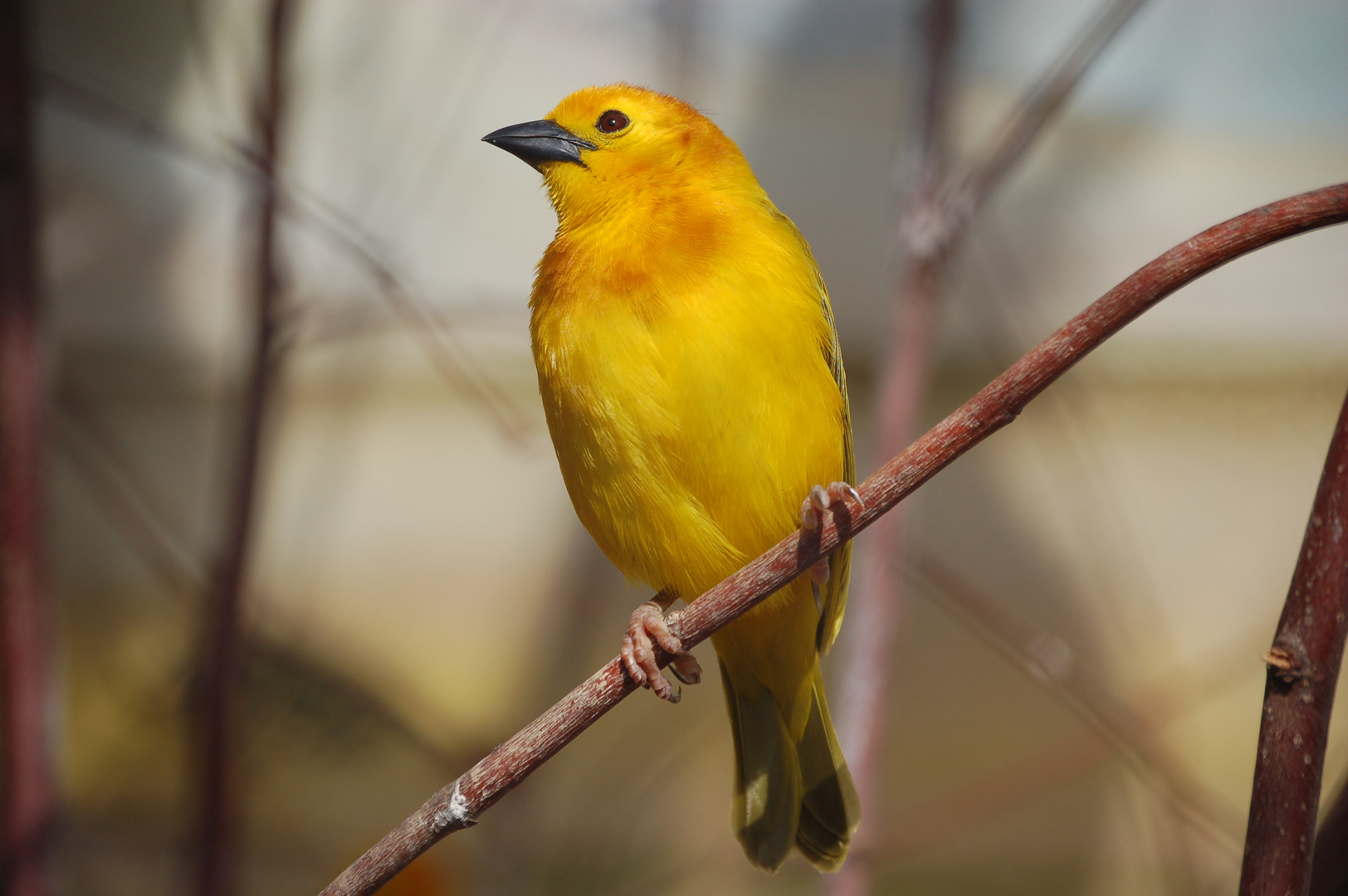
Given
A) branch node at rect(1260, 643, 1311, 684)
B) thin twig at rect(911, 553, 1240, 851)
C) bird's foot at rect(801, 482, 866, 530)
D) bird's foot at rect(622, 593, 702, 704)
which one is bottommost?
thin twig at rect(911, 553, 1240, 851)

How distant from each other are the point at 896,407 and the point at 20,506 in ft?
4.93

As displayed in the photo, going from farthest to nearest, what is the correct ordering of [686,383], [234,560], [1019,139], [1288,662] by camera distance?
[234,560]
[1019,139]
[686,383]
[1288,662]

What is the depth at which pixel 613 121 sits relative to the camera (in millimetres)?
1341

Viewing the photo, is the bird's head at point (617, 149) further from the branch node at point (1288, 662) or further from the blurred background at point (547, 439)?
the blurred background at point (547, 439)

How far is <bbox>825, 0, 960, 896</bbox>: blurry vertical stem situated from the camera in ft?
5.56

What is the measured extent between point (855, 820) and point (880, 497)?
27.1 inches

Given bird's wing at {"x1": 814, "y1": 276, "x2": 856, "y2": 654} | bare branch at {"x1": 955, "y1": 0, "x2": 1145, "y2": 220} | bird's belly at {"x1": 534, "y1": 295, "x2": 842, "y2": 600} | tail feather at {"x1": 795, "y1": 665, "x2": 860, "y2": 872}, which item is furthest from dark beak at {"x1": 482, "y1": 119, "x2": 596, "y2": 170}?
tail feather at {"x1": 795, "y1": 665, "x2": 860, "y2": 872}

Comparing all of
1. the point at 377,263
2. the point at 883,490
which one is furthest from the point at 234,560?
the point at 883,490

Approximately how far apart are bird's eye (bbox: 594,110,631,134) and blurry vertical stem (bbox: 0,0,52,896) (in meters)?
1.20

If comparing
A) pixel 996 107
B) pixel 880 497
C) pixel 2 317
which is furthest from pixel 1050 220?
pixel 2 317

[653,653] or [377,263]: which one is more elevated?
[377,263]

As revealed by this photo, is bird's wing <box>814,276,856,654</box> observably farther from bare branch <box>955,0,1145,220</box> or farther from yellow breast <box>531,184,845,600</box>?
bare branch <box>955,0,1145,220</box>

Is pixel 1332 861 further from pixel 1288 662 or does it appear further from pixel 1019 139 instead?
pixel 1019 139

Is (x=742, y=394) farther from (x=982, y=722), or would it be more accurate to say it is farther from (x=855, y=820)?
(x=982, y=722)
